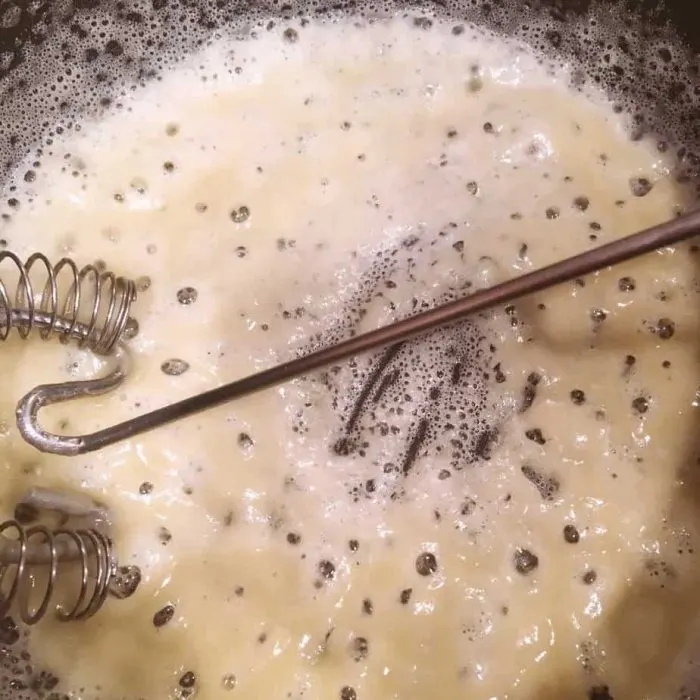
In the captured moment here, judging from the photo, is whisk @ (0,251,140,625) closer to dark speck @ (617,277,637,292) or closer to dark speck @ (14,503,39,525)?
dark speck @ (14,503,39,525)

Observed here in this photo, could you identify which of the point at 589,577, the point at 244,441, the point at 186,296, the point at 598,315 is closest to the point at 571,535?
the point at 589,577

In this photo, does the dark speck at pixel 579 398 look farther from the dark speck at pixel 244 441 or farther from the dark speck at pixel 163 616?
the dark speck at pixel 163 616

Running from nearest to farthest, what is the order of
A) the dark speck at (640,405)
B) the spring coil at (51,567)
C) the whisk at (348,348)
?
the whisk at (348,348) → the spring coil at (51,567) → the dark speck at (640,405)

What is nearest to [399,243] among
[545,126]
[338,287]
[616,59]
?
[338,287]

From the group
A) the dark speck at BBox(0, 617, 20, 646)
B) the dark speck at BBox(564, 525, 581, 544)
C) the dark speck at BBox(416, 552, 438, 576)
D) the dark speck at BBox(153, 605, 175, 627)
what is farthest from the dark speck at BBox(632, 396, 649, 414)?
the dark speck at BBox(0, 617, 20, 646)

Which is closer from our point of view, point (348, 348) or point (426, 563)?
point (348, 348)

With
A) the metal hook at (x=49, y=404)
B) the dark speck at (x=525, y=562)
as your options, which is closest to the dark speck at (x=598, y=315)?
the dark speck at (x=525, y=562)

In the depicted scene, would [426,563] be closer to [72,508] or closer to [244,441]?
[244,441]
